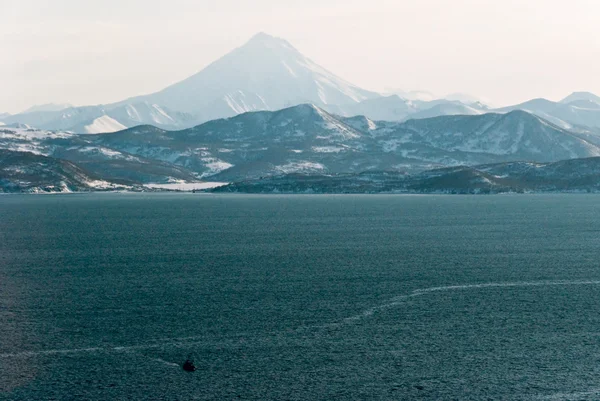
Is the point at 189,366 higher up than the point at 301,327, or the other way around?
the point at 301,327

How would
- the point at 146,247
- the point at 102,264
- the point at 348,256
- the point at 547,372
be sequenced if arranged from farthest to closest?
the point at 146,247
the point at 348,256
the point at 102,264
the point at 547,372

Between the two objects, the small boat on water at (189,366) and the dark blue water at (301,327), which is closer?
the dark blue water at (301,327)

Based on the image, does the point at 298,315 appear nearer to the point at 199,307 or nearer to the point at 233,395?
the point at 199,307

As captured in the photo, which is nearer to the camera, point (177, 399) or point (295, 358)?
point (177, 399)

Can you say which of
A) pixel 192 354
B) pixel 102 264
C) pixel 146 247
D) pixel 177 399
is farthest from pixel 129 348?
pixel 146 247

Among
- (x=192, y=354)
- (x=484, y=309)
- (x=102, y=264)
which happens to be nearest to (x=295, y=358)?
(x=192, y=354)

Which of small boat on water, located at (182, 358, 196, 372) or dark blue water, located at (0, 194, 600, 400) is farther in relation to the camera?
small boat on water, located at (182, 358, 196, 372)

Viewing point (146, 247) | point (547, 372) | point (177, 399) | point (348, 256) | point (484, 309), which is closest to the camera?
point (177, 399)

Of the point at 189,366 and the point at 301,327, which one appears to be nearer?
the point at 189,366

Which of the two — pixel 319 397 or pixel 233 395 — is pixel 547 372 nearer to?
pixel 319 397
